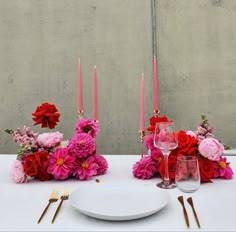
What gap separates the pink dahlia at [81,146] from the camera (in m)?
1.13

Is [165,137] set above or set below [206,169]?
above

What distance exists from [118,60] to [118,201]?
1.86m

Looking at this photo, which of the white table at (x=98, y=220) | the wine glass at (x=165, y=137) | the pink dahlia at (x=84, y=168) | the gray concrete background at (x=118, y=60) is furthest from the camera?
the gray concrete background at (x=118, y=60)

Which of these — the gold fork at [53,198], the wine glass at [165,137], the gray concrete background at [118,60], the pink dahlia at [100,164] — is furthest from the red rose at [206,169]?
the gray concrete background at [118,60]

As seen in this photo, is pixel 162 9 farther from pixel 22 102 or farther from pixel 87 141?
pixel 87 141

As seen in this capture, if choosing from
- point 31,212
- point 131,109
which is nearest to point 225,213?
point 31,212

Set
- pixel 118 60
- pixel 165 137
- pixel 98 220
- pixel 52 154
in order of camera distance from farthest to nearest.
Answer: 1. pixel 118 60
2. pixel 52 154
3. pixel 165 137
4. pixel 98 220

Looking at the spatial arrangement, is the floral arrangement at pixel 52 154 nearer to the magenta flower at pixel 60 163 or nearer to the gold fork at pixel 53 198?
the magenta flower at pixel 60 163

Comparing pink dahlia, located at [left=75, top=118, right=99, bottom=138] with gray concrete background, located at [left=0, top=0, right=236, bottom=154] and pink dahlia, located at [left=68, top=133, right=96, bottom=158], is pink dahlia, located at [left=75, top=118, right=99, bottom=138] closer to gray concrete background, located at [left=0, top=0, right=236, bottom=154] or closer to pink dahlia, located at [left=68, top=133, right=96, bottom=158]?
pink dahlia, located at [left=68, top=133, right=96, bottom=158]

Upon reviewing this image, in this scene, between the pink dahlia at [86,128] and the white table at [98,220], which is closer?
the white table at [98,220]

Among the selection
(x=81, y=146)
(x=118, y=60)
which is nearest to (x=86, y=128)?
(x=81, y=146)

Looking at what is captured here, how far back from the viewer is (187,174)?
3.19 feet

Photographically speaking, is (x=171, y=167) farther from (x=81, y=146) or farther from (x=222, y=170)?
(x=81, y=146)

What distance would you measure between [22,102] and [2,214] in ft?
6.44
